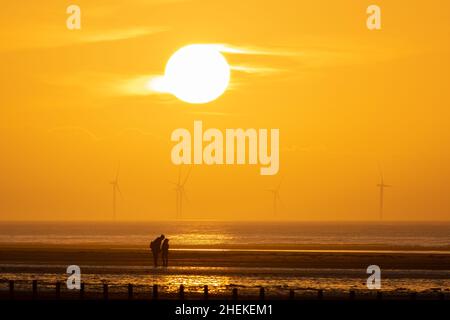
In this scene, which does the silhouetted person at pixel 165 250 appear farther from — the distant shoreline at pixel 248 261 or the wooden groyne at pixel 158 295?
the wooden groyne at pixel 158 295

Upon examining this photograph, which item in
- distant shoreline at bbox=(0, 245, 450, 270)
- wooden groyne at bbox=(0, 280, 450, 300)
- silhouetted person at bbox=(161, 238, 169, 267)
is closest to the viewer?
wooden groyne at bbox=(0, 280, 450, 300)

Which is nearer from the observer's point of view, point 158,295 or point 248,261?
point 158,295

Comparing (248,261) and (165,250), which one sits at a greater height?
(165,250)

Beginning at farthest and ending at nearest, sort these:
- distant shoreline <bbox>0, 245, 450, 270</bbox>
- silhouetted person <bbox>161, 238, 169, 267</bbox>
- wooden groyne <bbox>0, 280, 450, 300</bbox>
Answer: distant shoreline <bbox>0, 245, 450, 270</bbox>
silhouetted person <bbox>161, 238, 169, 267</bbox>
wooden groyne <bbox>0, 280, 450, 300</bbox>

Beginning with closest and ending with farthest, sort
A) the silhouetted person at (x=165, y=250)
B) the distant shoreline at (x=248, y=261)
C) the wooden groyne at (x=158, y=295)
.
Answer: the wooden groyne at (x=158, y=295) → the silhouetted person at (x=165, y=250) → the distant shoreline at (x=248, y=261)

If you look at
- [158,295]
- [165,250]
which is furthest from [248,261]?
[158,295]

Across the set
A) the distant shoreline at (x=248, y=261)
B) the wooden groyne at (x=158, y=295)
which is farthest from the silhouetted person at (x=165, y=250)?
the wooden groyne at (x=158, y=295)

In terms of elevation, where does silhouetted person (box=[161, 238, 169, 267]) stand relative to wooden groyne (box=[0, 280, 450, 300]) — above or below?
above

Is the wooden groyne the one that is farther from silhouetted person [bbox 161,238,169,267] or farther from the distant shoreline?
the distant shoreline

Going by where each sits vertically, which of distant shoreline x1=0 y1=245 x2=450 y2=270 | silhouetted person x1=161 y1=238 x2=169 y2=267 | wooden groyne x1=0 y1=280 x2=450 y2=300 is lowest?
distant shoreline x1=0 y1=245 x2=450 y2=270

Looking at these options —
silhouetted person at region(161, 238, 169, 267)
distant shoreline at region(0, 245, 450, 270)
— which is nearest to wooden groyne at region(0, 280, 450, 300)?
silhouetted person at region(161, 238, 169, 267)

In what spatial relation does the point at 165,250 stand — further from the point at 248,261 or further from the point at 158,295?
the point at 158,295
